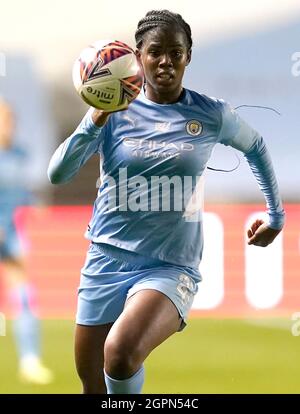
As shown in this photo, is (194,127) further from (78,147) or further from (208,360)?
(208,360)

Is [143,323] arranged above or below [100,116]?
below

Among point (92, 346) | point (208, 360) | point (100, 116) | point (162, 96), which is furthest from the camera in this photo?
point (208, 360)

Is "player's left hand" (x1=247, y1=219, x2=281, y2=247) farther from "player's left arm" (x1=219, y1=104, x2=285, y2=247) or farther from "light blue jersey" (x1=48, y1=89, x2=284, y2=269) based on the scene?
"light blue jersey" (x1=48, y1=89, x2=284, y2=269)

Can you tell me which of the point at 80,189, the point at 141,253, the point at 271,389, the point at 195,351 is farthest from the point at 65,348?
the point at 141,253

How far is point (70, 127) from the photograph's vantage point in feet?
35.0

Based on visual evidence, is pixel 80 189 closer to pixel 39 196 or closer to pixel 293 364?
pixel 39 196

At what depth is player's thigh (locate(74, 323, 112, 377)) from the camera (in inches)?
176

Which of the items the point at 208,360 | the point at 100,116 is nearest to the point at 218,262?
the point at 208,360

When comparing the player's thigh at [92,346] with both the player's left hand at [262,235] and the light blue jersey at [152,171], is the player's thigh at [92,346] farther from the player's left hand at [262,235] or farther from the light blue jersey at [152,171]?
the player's left hand at [262,235]

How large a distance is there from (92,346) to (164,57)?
1226mm

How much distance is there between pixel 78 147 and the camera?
4293mm

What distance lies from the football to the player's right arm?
0.06 meters

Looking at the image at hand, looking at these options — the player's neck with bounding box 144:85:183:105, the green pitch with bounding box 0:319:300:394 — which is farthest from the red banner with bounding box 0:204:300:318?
the player's neck with bounding box 144:85:183:105

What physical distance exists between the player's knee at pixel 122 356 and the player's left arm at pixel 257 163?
1052 millimetres
